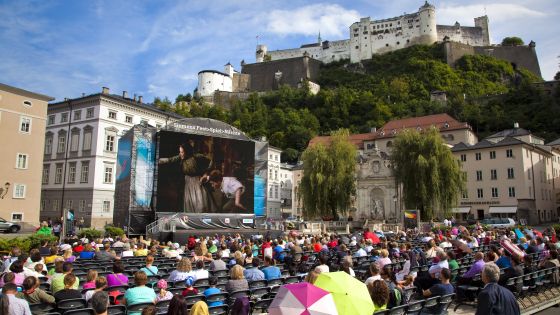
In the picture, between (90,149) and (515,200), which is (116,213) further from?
(515,200)

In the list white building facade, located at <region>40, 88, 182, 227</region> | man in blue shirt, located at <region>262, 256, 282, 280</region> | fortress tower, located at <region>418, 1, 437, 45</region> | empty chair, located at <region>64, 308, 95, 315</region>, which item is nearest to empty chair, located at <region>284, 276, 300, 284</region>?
man in blue shirt, located at <region>262, 256, 282, 280</region>

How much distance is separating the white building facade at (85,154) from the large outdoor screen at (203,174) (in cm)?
1563

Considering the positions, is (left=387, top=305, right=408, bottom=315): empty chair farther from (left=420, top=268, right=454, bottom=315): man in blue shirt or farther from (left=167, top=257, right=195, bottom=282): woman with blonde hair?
(left=167, top=257, right=195, bottom=282): woman with blonde hair

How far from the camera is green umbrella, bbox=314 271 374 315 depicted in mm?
4723

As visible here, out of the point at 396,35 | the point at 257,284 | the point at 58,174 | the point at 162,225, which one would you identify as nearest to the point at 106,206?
the point at 58,174

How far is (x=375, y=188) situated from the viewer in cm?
5041

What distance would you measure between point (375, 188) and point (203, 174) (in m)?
28.0

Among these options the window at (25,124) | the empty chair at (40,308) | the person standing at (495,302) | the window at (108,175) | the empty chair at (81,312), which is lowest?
the empty chair at (40,308)

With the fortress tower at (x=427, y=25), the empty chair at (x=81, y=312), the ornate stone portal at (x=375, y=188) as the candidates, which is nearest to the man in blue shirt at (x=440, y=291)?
the empty chair at (x=81, y=312)

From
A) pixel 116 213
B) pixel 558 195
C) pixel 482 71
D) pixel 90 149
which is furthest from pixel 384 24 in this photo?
pixel 116 213

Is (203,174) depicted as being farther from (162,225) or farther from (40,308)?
(40,308)

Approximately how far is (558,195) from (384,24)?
73625mm

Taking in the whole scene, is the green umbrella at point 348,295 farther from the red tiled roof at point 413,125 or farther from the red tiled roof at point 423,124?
the red tiled roof at point 423,124

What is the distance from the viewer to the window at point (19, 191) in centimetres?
3150
